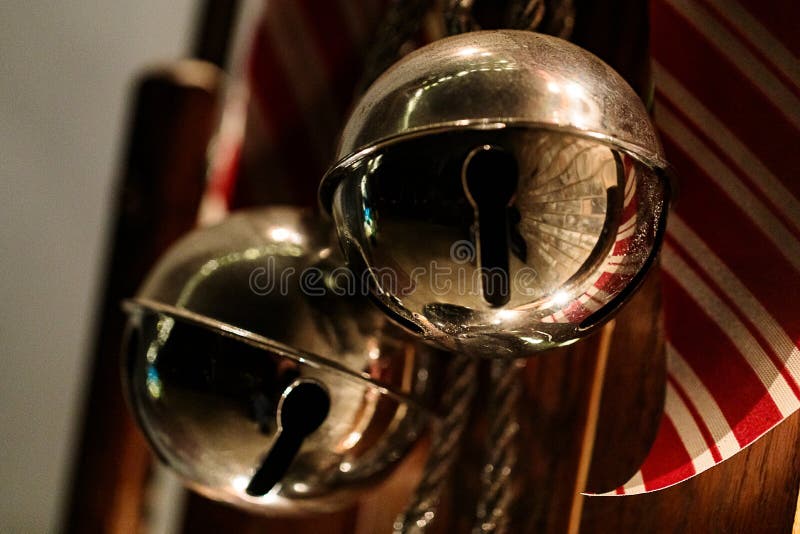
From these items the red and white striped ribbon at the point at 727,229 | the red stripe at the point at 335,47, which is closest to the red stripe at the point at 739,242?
the red and white striped ribbon at the point at 727,229

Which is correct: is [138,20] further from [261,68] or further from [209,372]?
[209,372]

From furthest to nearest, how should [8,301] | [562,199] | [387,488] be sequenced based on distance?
[8,301]
[387,488]
[562,199]

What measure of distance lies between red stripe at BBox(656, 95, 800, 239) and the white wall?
66 centimetres

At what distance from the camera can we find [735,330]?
12.9 inches

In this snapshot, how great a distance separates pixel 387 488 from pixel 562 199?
0.28 metres

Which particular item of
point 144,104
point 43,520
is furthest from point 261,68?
point 43,520

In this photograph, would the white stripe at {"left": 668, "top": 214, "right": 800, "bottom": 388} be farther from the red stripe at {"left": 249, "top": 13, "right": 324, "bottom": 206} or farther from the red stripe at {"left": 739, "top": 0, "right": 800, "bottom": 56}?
the red stripe at {"left": 249, "top": 13, "right": 324, "bottom": 206}

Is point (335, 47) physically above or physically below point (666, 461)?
above

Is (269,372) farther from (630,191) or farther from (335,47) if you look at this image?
(335,47)

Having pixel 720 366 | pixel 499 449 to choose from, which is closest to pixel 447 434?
pixel 499 449

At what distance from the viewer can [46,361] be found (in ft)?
2.97

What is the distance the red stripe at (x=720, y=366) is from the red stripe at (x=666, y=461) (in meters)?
0.02

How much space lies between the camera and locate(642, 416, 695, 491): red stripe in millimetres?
314

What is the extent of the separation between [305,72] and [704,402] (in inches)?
15.2
